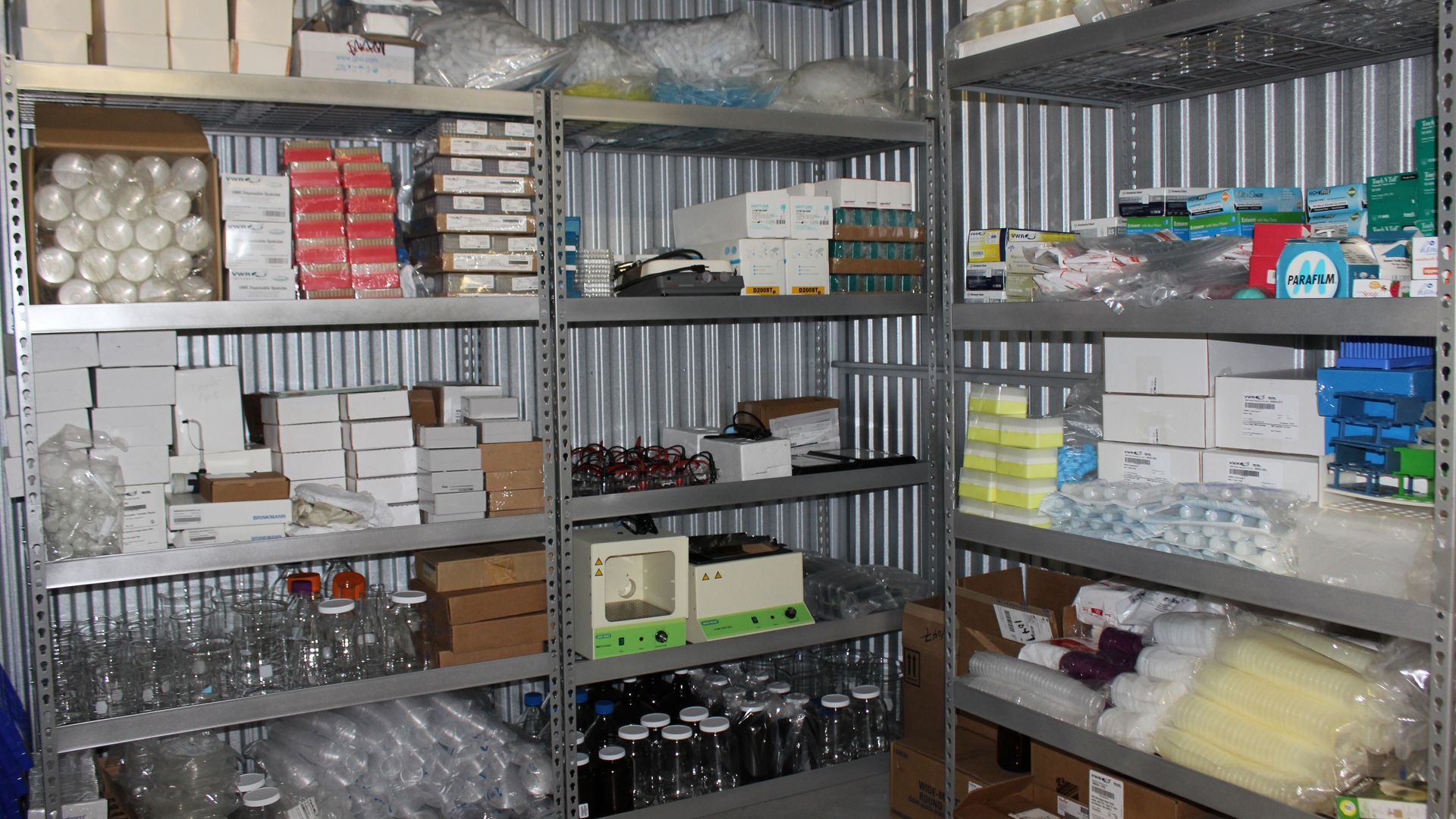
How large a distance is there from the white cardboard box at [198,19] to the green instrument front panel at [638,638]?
5.48 feet

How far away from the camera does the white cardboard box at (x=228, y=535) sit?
2.65 metres

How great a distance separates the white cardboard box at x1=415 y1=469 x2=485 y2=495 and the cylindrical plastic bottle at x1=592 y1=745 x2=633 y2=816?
0.81 m

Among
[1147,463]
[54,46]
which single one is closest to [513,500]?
[54,46]

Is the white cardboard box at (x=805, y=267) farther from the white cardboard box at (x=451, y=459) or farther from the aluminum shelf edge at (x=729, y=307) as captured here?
the white cardboard box at (x=451, y=459)

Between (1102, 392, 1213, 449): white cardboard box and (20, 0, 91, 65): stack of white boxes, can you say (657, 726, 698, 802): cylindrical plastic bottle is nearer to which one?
(1102, 392, 1213, 449): white cardboard box

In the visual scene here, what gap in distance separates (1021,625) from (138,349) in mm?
2134

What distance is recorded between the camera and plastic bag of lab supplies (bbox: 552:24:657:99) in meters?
2.96

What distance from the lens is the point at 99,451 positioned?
2.57 metres

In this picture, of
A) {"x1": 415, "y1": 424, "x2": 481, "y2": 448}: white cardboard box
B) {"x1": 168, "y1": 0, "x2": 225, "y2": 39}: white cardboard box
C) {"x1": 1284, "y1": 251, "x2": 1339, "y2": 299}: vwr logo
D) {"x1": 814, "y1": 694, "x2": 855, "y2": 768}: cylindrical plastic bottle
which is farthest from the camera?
{"x1": 814, "y1": 694, "x2": 855, "y2": 768}: cylindrical plastic bottle

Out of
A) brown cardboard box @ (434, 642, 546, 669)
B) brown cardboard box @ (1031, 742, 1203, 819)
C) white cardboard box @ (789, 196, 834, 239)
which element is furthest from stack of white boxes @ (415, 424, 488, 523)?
brown cardboard box @ (1031, 742, 1203, 819)

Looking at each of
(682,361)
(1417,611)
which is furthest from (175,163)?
(1417,611)

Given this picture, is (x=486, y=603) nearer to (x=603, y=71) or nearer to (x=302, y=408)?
(x=302, y=408)

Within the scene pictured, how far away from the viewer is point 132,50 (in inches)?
96.0

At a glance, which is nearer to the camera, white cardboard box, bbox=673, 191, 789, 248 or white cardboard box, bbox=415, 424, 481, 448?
white cardboard box, bbox=415, 424, 481, 448
